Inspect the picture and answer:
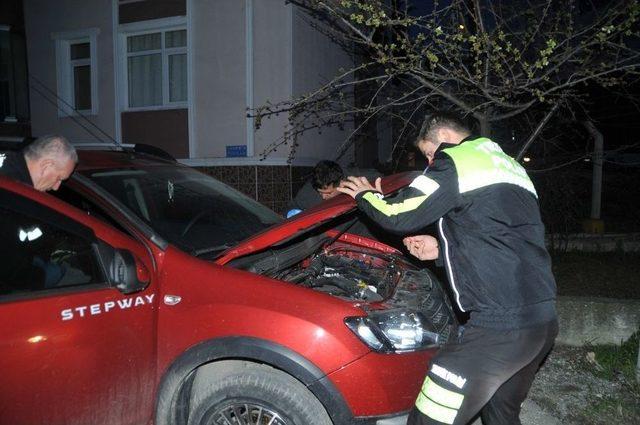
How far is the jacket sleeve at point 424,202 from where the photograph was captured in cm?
226

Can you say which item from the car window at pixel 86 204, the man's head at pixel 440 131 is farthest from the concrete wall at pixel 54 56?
the man's head at pixel 440 131

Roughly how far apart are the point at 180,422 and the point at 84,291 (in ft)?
2.69

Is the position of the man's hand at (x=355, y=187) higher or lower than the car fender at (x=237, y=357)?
higher

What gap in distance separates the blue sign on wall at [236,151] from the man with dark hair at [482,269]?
8.10 metres

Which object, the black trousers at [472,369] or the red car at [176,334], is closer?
the black trousers at [472,369]

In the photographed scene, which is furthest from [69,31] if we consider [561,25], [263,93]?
A: [561,25]

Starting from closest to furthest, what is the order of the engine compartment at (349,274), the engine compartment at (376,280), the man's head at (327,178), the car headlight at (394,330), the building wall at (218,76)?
the car headlight at (394,330), the engine compartment at (376,280), the engine compartment at (349,274), the man's head at (327,178), the building wall at (218,76)

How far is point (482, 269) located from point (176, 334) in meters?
1.50

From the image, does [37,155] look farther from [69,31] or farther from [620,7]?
[69,31]

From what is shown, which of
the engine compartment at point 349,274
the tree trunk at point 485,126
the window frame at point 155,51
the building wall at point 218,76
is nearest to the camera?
the engine compartment at point 349,274

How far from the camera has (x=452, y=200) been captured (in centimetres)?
226

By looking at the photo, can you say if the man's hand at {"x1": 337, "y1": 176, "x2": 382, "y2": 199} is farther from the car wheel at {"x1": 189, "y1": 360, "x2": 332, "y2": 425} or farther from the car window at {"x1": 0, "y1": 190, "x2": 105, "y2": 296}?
the car window at {"x1": 0, "y1": 190, "x2": 105, "y2": 296}

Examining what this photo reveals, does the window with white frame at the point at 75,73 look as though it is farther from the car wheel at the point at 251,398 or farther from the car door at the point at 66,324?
the car wheel at the point at 251,398

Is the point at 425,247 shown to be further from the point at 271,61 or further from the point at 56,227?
the point at 271,61
